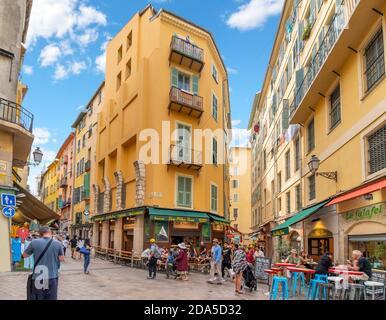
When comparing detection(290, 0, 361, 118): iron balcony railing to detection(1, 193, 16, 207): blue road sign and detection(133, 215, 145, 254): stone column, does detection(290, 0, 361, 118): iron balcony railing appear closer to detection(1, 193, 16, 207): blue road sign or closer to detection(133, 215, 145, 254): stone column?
detection(133, 215, 145, 254): stone column

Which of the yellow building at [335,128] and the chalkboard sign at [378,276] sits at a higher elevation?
the yellow building at [335,128]

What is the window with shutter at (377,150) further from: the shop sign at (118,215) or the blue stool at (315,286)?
the shop sign at (118,215)

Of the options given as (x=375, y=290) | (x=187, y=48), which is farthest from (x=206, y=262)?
(x=187, y=48)

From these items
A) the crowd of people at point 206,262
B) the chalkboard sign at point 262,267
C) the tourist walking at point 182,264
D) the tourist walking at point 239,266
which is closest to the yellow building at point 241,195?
Result: the crowd of people at point 206,262

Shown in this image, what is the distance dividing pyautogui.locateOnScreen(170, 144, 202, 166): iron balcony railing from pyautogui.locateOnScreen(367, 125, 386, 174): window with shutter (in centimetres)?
1312

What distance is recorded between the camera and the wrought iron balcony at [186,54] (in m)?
25.9

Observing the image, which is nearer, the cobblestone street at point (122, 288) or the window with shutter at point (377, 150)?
the cobblestone street at point (122, 288)

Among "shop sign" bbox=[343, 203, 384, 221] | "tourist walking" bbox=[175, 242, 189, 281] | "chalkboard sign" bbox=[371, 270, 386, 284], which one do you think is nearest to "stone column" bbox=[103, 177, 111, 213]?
"tourist walking" bbox=[175, 242, 189, 281]

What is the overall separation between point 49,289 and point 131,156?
20232 millimetres

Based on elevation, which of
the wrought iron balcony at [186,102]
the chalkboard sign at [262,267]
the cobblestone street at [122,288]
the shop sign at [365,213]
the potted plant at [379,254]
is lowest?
the cobblestone street at [122,288]

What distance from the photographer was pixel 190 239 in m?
25.3

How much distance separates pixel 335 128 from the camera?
16.5 metres

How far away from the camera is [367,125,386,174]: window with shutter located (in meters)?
12.1

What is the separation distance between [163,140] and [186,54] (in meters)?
5.93
